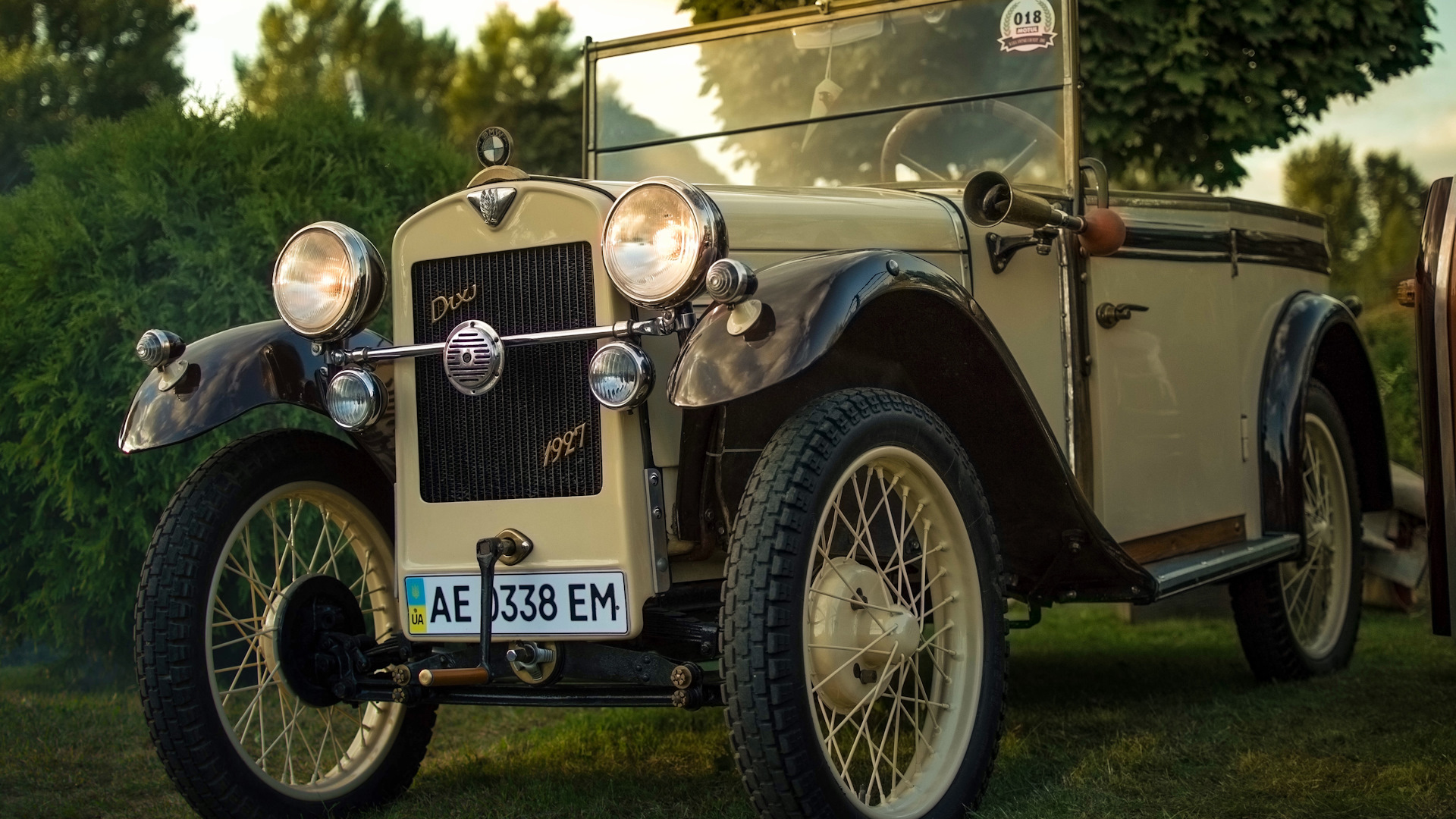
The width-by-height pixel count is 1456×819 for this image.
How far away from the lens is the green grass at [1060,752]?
3.05 meters

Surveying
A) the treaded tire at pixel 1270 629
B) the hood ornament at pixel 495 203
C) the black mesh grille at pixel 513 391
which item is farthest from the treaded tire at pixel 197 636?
the treaded tire at pixel 1270 629

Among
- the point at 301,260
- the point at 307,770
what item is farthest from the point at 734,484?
the point at 307,770

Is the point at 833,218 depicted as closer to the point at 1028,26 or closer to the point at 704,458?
the point at 704,458

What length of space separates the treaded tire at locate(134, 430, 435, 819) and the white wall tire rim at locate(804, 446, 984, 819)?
3.96ft

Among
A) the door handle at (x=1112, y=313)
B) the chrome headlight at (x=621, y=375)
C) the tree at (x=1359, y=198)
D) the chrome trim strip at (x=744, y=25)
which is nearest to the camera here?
the chrome headlight at (x=621, y=375)

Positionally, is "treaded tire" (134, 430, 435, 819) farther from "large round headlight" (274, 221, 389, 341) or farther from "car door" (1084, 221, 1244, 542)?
"car door" (1084, 221, 1244, 542)

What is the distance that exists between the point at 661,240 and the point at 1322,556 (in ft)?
10.6

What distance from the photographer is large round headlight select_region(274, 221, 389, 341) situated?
2.94 metres

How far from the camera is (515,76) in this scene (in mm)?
26812

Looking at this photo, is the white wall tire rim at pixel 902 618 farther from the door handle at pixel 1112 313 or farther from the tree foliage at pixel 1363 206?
the tree foliage at pixel 1363 206

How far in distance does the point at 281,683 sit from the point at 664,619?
0.91m

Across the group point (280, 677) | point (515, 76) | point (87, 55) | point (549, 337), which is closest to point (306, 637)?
point (280, 677)

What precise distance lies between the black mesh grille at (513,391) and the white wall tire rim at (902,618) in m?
0.52

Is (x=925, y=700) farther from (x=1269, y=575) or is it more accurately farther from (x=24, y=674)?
(x=24, y=674)
